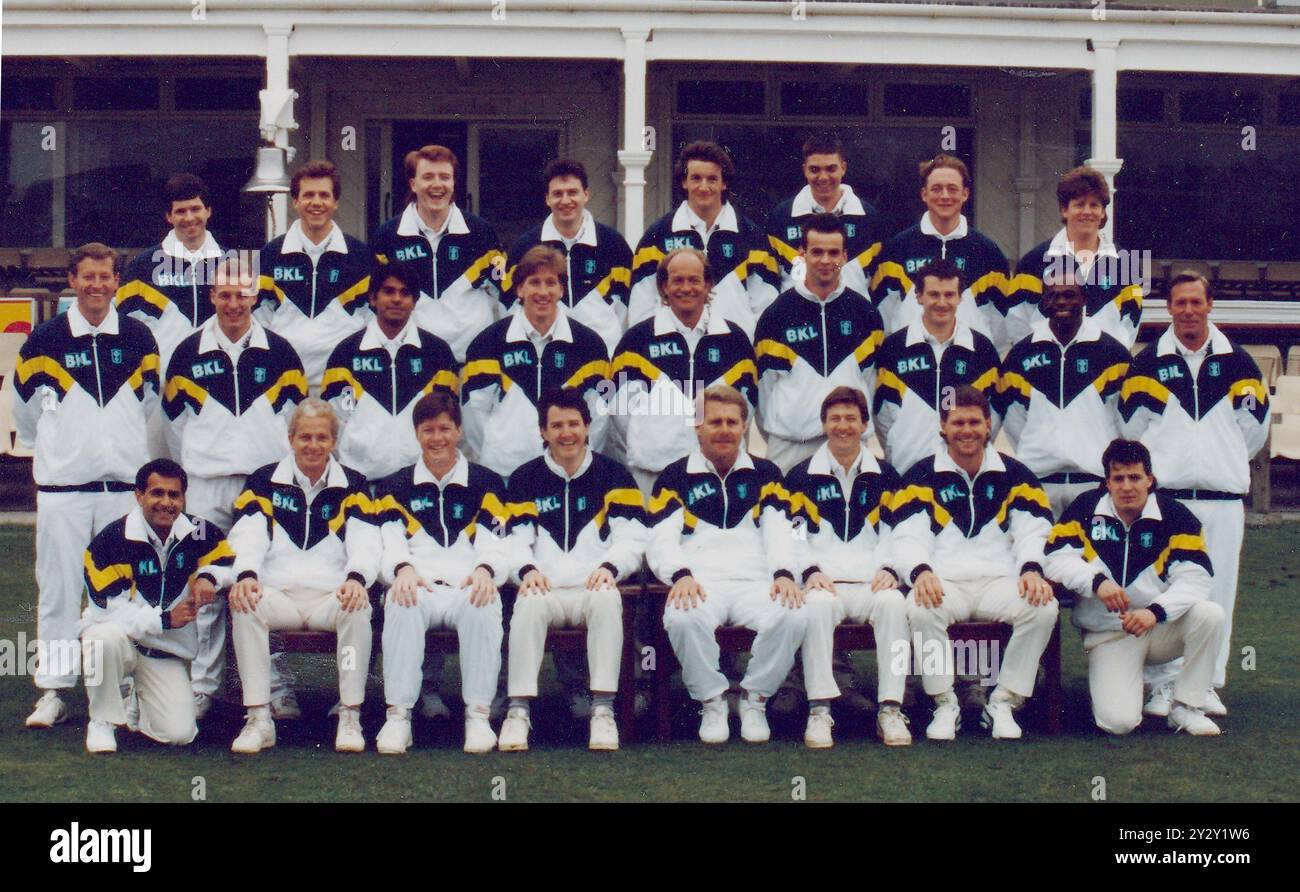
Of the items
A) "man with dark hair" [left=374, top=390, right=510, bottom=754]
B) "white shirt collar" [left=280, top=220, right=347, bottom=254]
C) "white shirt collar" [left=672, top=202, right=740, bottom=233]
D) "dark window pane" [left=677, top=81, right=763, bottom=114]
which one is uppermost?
"dark window pane" [left=677, top=81, right=763, bottom=114]

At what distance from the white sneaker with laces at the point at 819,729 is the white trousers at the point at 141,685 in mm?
2250

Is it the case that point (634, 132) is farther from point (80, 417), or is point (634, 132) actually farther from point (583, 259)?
point (80, 417)

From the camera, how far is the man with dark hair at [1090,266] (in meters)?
7.18

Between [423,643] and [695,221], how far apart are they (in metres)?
2.20

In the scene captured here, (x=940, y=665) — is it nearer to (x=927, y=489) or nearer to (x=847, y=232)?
(x=927, y=489)

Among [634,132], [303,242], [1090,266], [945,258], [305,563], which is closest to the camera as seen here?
[305,563]

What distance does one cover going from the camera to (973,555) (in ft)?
22.4

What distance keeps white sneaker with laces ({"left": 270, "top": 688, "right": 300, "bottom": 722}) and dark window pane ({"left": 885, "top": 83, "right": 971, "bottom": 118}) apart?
10.7 meters

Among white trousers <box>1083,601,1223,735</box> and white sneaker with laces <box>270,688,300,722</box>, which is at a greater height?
white trousers <box>1083,601,1223,735</box>

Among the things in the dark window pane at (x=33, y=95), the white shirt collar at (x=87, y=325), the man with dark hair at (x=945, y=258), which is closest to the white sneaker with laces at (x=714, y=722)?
the man with dark hair at (x=945, y=258)

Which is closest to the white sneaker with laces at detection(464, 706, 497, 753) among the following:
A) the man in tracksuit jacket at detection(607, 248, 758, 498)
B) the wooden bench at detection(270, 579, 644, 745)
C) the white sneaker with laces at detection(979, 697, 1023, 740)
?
the wooden bench at detection(270, 579, 644, 745)

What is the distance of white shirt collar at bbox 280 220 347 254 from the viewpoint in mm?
7305

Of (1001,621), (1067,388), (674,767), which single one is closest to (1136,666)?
(1001,621)

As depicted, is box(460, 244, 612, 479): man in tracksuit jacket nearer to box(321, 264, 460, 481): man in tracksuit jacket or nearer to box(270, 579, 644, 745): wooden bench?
box(321, 264, 460, 481): man in tracksuit jacket
